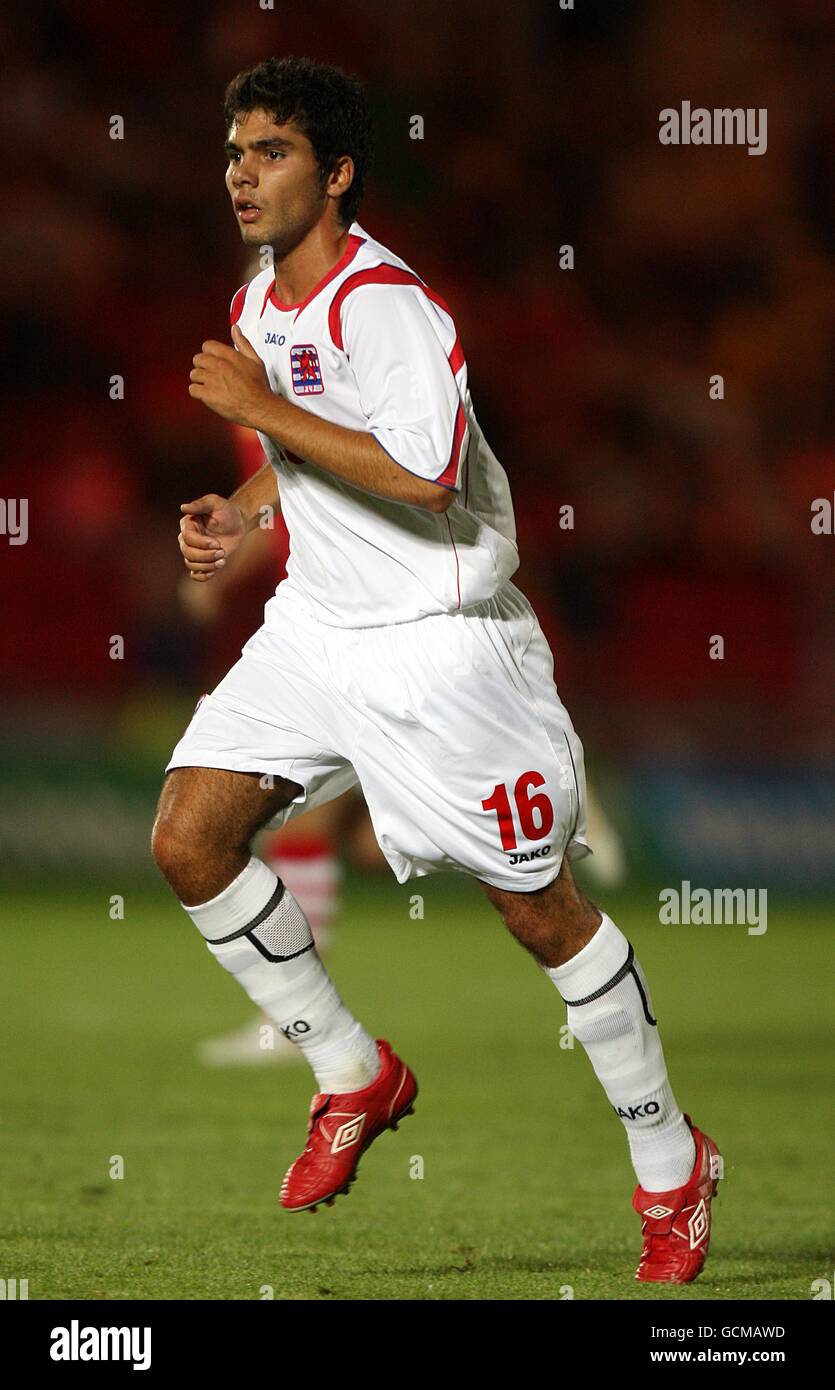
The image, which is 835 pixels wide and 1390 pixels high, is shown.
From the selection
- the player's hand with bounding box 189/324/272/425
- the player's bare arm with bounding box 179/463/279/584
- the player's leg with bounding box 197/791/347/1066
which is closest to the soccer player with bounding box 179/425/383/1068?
the player's leg with bounding box 197/791/347/1066

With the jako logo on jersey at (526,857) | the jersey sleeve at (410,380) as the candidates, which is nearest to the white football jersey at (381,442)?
the jersey sleeve at (410,380)

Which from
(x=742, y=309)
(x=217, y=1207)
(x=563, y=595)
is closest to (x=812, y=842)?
(x=563, y=595)

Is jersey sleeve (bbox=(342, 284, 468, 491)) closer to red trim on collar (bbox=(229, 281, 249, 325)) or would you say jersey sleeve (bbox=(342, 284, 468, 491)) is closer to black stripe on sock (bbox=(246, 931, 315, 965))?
red trim on collar (bbox=(229, 281, 249, 325))

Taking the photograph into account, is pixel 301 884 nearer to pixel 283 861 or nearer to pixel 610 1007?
pixel 283 861

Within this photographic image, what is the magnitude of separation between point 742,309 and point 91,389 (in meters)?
3.89

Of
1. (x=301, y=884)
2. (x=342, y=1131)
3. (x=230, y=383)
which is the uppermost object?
(x=230, y=383)

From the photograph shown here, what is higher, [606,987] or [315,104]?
[315,104]

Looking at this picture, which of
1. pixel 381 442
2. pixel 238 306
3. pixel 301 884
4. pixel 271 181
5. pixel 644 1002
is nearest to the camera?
pixel 381 442

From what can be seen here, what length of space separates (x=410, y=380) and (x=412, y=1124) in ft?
7.85

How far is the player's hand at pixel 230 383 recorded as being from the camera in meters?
3.07

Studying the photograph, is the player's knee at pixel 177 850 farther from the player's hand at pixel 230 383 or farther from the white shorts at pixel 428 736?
the player's hand at pixel 230 383

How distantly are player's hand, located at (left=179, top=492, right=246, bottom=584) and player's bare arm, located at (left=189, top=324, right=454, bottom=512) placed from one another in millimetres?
250

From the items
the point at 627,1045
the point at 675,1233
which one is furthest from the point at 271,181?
the point at 675,1233

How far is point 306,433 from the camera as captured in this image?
307 centimetres
